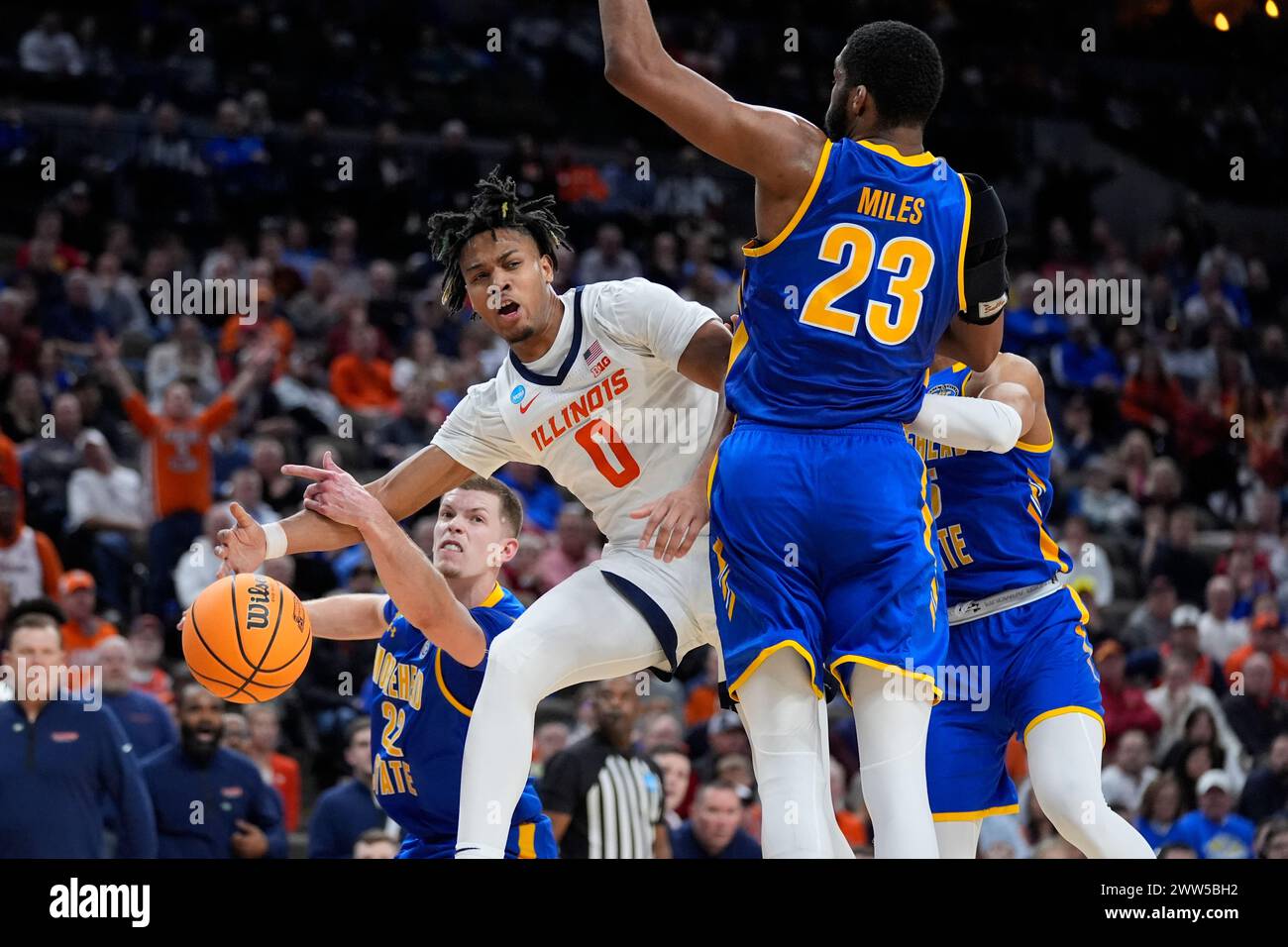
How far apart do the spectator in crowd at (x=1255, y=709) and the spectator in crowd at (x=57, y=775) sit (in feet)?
23.9

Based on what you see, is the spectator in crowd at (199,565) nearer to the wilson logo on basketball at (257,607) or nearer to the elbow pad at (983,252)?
the wilson logo on basketball at (257,607)

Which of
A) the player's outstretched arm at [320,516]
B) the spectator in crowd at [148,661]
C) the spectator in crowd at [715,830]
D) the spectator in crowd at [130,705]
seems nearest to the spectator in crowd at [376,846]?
the spectator in crowd at [715,830]

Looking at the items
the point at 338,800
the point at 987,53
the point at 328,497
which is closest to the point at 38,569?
the point at 338,800

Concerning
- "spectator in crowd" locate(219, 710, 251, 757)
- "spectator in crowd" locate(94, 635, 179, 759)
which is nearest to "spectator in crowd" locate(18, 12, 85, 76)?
"spectator in crowd" locate(94, 635, 179, 759)

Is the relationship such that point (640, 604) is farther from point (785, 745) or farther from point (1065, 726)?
point (1065, 726)

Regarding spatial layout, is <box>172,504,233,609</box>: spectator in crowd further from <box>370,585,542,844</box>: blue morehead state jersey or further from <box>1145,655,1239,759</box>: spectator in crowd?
<box>1145,655,1239,759</box>: spectator in crowd

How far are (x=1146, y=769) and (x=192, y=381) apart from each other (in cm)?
713

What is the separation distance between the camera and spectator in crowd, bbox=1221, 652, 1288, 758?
11227mm

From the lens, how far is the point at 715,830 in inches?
320

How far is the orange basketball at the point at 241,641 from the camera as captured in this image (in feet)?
16.0

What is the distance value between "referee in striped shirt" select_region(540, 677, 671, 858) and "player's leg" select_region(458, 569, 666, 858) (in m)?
2.80

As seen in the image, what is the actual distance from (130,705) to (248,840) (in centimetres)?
119

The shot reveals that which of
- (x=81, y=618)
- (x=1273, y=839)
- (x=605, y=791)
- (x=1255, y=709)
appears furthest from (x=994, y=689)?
(x=1255, y=709)
